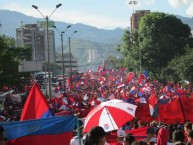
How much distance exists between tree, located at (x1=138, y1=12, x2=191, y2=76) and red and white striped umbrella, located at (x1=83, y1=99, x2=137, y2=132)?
5382 centimetres

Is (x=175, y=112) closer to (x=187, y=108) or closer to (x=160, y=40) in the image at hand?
(x=187, y=108)

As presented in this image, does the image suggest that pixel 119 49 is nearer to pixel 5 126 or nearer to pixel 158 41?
pixel 158 41

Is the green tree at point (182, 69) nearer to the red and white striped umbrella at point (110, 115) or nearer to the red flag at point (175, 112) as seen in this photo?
the red flag at point (175, 112)

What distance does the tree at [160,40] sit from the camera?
65.8 m

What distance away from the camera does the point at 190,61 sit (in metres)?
55.4

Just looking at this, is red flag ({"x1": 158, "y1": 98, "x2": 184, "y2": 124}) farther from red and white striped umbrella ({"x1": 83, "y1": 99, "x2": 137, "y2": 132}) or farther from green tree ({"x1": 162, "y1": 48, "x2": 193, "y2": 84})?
green tree ({"x1": 162, "y1": 48, "x2": 193, "y2": 84})

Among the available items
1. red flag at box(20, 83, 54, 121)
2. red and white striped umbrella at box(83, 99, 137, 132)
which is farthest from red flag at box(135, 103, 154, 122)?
red flag at box(20, 83, 54, 121)

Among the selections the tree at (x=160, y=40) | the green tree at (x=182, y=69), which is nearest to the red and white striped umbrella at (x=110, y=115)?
the green tree at (x=182, y=69)

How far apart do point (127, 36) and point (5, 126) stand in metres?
65.4

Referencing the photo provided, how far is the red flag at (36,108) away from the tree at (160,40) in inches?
2164

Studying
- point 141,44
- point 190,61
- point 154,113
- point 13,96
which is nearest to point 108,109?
point 154,113

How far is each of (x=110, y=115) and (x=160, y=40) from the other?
188 ft

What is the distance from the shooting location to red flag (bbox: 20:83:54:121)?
9.29 metres

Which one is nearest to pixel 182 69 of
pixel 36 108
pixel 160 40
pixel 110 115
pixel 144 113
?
pixel 160 40
